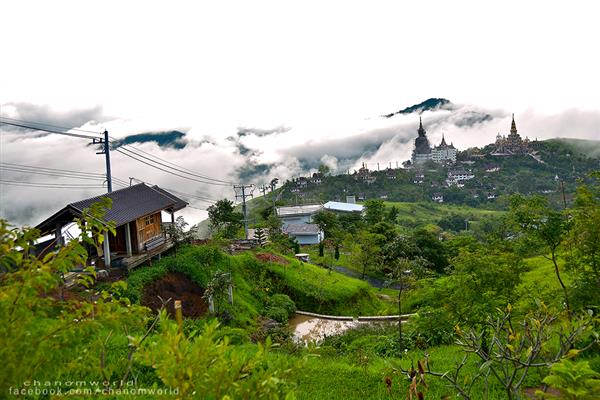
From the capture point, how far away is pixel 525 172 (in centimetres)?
10125

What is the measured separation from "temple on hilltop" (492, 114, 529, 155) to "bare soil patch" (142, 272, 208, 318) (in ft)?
378

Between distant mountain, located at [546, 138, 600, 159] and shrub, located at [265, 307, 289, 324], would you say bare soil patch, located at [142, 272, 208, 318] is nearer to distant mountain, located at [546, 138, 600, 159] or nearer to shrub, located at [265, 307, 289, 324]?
shrub, located at [265, 307, 289, 324]

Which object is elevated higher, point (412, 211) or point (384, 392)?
point (384, 392)

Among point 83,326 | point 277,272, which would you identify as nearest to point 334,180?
point 277,272

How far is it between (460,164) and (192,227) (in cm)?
10857

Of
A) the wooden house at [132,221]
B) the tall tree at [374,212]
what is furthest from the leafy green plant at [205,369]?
the tall tree at [374,212]

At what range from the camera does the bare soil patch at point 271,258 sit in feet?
70.5

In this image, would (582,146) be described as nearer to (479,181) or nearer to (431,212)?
(479,181)

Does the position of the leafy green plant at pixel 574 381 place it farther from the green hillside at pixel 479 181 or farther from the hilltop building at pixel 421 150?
the hilltop building at pixel 421 150

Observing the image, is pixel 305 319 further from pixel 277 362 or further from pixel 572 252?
pixel 277 362

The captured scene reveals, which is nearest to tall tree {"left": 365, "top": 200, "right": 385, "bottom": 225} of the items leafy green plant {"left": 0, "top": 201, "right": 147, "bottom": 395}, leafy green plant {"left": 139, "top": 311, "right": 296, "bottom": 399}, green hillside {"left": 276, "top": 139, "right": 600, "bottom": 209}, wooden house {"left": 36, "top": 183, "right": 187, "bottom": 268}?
wooden house {"left": 36, "top": 183, "right": 187, "bottom": 268}

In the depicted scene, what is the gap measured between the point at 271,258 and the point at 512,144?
11588 centimetres

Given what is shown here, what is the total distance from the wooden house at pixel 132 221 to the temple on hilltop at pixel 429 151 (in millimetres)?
117905

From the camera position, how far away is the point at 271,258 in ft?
71.8
